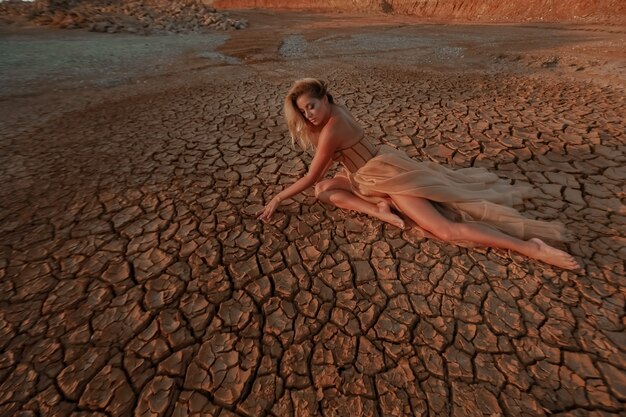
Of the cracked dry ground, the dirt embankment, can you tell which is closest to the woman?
the cracked dry ground

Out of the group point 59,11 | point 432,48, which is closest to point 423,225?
point 432,48

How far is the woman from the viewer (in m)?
1.79

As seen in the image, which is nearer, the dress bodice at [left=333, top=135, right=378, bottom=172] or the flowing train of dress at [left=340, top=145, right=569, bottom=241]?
the flowing train of dress at [left=340, top=145, right=569, bottom=241]

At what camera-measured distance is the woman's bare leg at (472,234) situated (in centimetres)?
171

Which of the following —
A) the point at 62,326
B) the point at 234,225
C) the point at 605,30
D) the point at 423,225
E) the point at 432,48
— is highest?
the point at 605,30

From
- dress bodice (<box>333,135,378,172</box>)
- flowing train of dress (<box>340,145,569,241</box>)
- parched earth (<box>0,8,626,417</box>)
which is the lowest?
parched earth (<box>0,8,626,417</box>)

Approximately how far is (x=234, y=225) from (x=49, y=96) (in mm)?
4556

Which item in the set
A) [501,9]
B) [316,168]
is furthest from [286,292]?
[501,9]

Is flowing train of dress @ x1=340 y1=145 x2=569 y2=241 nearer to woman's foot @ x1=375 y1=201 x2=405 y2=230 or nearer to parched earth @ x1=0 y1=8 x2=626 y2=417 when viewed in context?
woman's foot @ x1=375 y1=201 x2=405 y2=230

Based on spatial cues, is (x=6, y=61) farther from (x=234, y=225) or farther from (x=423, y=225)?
(x=423, y=225)

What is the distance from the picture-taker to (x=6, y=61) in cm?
643

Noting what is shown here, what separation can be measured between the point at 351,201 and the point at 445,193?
612mm

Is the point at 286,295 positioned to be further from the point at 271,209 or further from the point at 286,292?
the point at 271,209

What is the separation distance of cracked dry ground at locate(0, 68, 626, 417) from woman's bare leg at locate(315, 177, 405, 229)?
0.08 m
